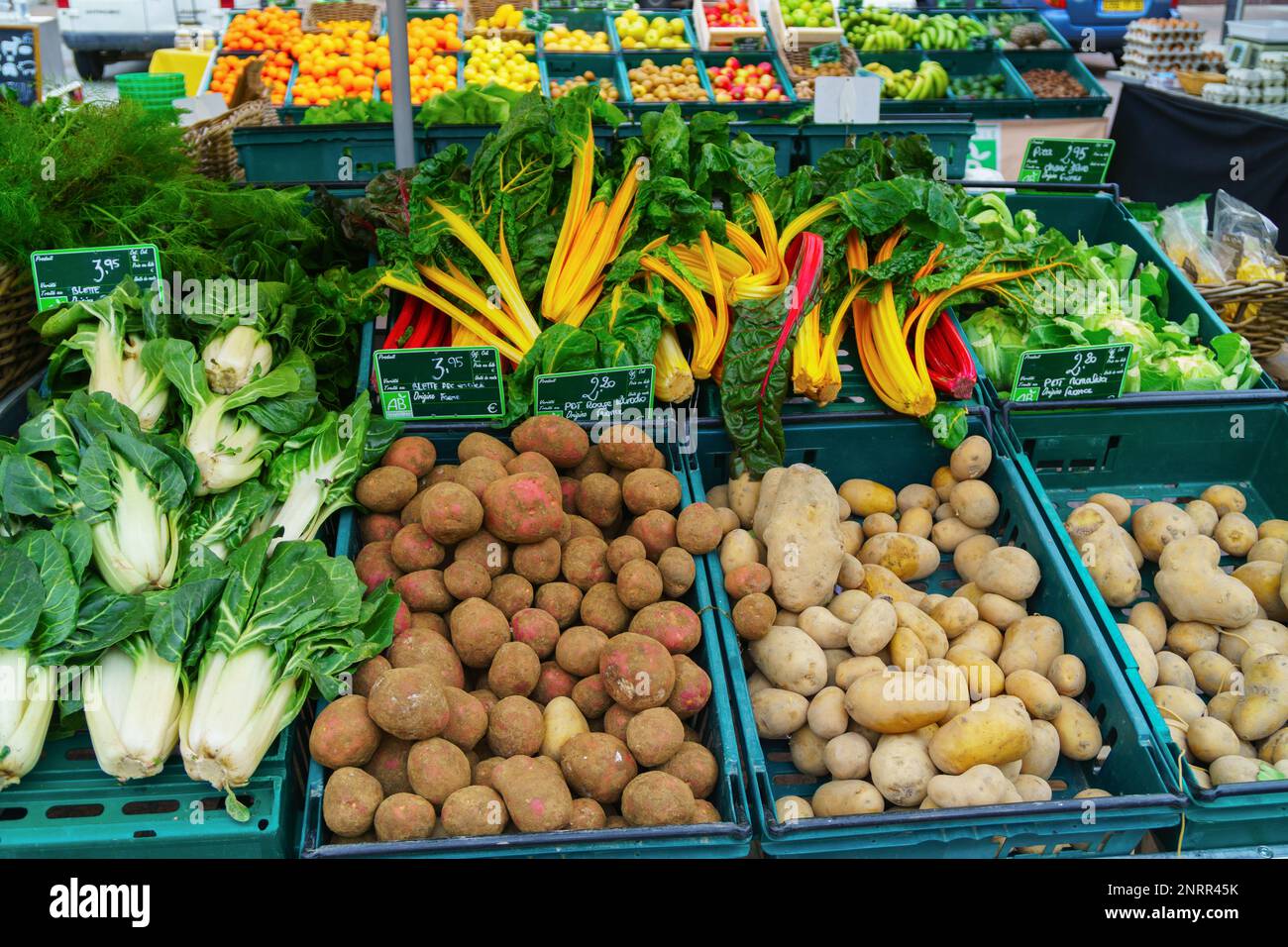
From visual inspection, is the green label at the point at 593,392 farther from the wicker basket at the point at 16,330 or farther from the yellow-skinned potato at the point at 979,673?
the wicker basket at the point at 16,330

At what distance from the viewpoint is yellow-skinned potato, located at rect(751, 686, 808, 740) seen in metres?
2.27

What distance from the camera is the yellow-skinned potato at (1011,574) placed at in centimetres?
252

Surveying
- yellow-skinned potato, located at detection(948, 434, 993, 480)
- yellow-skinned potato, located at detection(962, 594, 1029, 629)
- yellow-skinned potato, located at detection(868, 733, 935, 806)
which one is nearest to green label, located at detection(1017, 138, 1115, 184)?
yellow-skinned potato, located at detection(948, 434, 993, 480)

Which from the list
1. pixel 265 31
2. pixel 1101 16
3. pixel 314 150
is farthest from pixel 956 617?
pixel 1101 16

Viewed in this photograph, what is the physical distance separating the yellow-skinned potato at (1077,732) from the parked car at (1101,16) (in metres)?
10.4

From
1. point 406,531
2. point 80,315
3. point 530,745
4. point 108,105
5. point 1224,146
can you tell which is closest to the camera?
point 530,745

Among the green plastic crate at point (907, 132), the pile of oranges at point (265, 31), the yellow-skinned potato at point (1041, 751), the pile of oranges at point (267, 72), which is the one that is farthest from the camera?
the pile of oranges at point (265, 31)

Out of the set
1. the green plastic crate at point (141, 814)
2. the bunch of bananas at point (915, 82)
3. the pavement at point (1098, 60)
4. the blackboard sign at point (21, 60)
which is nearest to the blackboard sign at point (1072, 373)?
the green plastic crate at point (141, 814)

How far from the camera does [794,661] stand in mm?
2303

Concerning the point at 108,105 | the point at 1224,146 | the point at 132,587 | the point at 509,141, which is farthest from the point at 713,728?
the point at 1224,146

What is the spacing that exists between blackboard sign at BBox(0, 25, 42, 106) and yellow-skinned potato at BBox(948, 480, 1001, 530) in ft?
15.3

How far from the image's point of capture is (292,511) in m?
2.45

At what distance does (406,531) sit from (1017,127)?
5.55m
